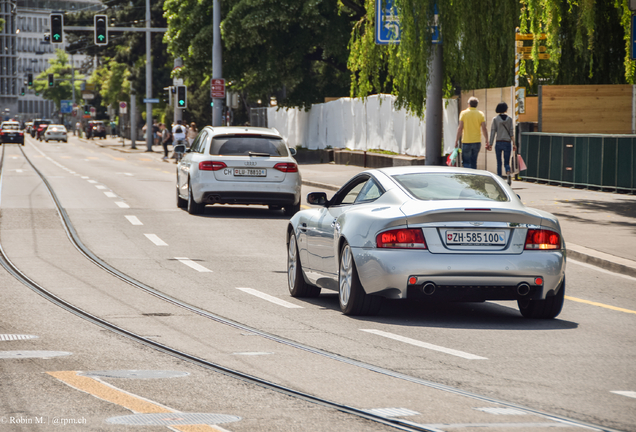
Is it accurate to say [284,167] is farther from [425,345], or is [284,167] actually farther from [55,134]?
[55,134]

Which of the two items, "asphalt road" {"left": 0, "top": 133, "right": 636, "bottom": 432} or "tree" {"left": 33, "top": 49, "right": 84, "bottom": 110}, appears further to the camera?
"tree" {"left": 33, "top": 49, "right": 84, "bottom": 110}

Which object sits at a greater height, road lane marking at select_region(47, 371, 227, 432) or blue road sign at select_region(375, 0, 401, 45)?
blue road sign at select_region(375, 0, 401, 45)

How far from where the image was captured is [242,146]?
1973 cm

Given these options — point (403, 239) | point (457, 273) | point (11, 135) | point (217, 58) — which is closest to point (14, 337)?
point (403, 239)

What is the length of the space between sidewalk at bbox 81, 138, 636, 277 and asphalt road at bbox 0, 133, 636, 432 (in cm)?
30

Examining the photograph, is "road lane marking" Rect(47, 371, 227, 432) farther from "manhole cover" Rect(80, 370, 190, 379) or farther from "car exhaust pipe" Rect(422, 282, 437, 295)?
"car exhaust pipe" Rect(422, 282, 437, 295)

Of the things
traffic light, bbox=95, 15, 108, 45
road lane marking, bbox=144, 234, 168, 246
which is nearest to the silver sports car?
road lane marking, bbox=144, 234, 168, 246

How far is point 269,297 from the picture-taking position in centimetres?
1039

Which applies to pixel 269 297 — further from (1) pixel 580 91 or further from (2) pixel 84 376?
(1) pixel 580 91

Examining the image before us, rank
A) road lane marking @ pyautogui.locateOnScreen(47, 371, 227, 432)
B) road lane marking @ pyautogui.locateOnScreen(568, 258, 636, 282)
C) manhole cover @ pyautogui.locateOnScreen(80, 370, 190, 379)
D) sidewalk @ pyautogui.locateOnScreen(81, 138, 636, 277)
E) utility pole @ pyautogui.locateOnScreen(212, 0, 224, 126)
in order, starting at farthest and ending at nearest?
utility pole @ pyautogui.locateOnScreen(212, 0, 224, 126)
sidewalk @ pyautogui.locateOnScreen(81, 138, 636, 277)
road lane marking @ pyautogui.locateOnScreen(568, 258, 636, 282)
manhole cover @ pyautogui.locateOnScreen(80, 370, 190, 379)
road lane marking @ pyautogui.locateOnScreen(47, 371, 227, 432)

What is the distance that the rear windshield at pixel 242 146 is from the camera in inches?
776

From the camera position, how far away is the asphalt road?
18.1ft

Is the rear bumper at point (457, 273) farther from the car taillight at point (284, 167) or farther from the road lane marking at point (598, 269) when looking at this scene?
the car taillight at point (284, 167)

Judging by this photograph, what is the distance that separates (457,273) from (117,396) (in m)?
3.49
